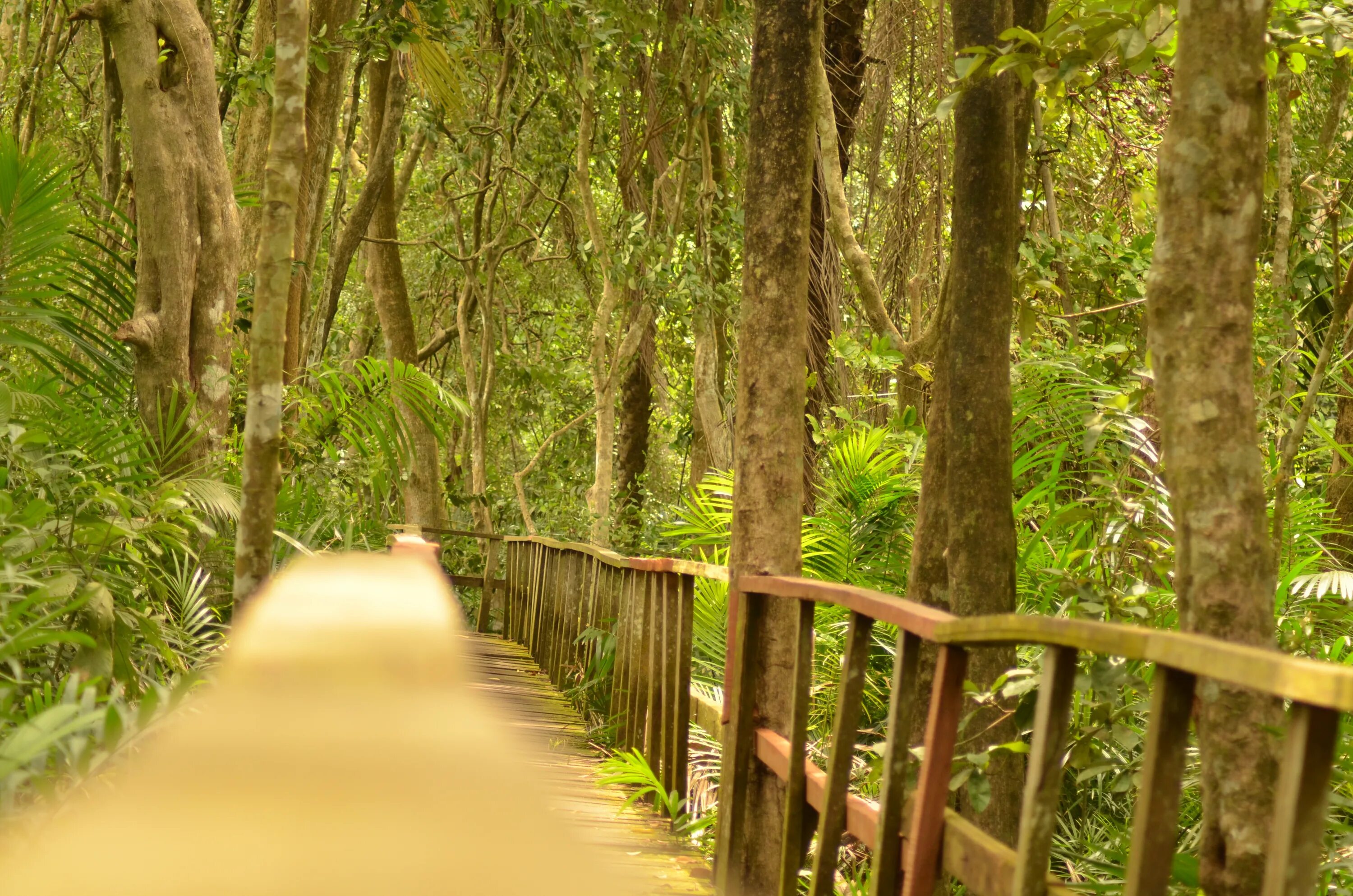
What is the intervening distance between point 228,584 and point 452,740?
5056mm

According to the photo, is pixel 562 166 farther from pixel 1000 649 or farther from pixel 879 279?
pixel 1000 649

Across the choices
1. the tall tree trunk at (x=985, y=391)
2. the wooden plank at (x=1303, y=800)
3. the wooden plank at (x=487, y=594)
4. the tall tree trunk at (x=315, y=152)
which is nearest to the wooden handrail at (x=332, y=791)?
the wooden plank at (x=1303, y=800)

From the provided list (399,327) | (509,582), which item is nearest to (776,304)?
(509,582)

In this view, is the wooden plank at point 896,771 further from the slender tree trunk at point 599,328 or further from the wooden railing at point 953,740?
A: the slender tree trunk at point 599,328

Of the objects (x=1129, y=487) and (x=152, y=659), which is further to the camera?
(x=1129, y=487)

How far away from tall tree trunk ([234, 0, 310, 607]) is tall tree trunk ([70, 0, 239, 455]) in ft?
4.28

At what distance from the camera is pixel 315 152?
9.10 m

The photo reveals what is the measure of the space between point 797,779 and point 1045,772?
148 centimetres

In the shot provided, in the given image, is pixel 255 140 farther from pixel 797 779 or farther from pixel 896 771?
Result: pixel 896 771

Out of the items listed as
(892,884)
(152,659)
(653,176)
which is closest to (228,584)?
(152,659)

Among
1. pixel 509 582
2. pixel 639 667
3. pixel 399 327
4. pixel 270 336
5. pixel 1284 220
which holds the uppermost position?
pixel 1284 220

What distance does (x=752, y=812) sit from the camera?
3955 millimetres

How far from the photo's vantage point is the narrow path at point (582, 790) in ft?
13.2

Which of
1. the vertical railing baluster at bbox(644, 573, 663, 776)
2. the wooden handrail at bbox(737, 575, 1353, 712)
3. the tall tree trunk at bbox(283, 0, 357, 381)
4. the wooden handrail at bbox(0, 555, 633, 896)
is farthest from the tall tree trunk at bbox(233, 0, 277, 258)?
the wooden handrail at bbox(0, 555, 633, 896)
